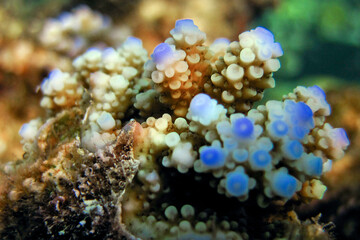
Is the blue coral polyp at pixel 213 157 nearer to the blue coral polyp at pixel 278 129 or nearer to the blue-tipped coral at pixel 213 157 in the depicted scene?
the blue-tipped coral at pixel 213 157

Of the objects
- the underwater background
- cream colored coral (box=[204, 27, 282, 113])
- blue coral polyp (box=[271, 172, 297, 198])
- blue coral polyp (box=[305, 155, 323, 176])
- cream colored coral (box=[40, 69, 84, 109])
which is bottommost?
blue coral polyp (box=[271, 172, 297, 198])

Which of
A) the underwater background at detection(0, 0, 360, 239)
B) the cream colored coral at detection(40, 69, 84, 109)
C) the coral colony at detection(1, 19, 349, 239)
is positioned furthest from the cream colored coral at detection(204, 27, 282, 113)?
the cream colored coral at detection(40, 69, 84, 109)

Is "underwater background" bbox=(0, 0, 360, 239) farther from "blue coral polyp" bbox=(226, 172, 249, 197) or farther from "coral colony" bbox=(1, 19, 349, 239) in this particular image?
"blue coral polyp" bbox=(226, 172, 249, 197)

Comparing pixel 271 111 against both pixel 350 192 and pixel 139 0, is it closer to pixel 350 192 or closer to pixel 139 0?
pixel 350 192

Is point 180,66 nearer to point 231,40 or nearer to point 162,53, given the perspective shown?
point 162,53

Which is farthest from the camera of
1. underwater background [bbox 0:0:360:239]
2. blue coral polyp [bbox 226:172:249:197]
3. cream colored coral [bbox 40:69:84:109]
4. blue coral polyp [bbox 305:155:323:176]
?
underwater background [bbox 0:0:360:239]

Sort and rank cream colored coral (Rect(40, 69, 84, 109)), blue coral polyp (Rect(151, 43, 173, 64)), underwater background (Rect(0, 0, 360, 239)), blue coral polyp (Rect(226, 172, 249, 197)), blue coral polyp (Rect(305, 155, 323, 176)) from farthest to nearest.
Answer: underwater background (Rect(0, 0, 360, 239))
cream colored coral (Rect(40, 69, 84, 109))
blue coral polyp (Rect(151, 43, 173, 64))
blue coral polyp (Rect(305, 155, 323, 176))
blue coral polyp (Rect(226, 172, 249, 197))
